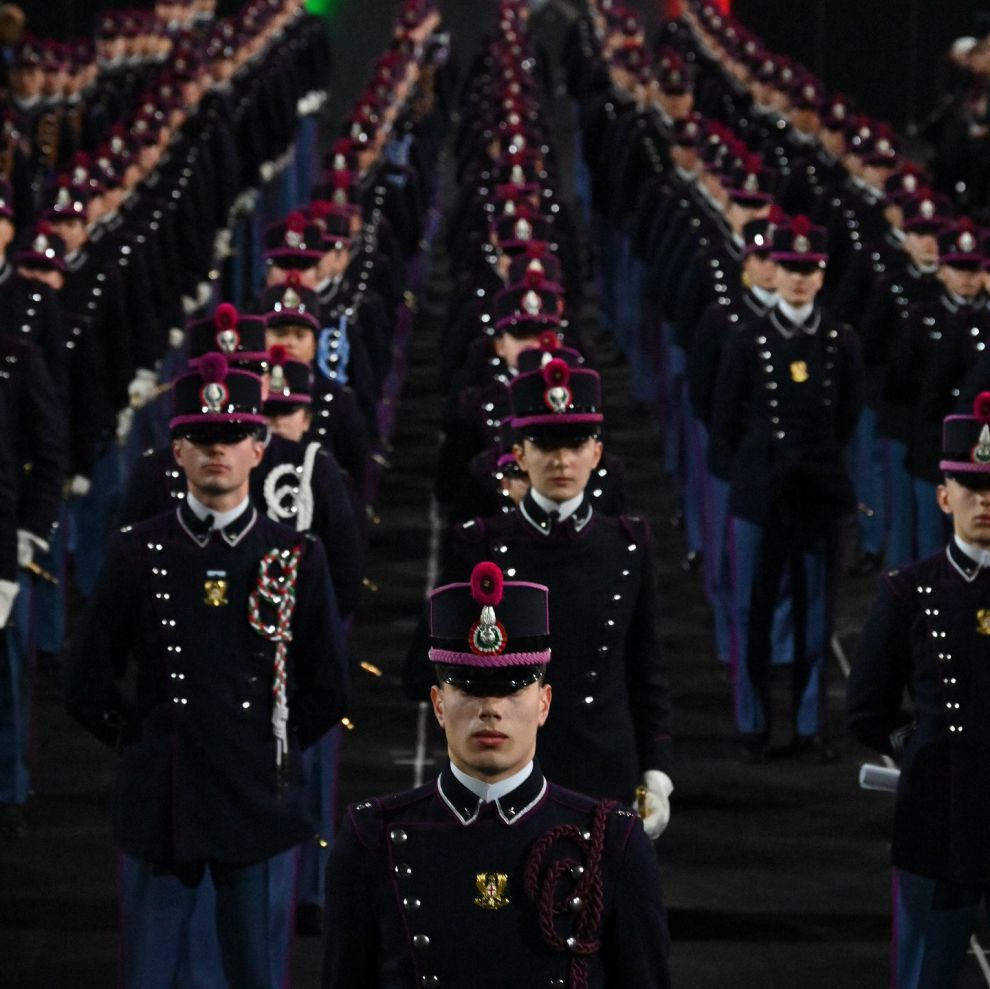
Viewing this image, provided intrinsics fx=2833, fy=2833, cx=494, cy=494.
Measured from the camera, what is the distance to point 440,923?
419cm

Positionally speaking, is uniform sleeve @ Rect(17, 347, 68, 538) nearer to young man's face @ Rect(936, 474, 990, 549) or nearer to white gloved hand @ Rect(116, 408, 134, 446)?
white gloved hand @ Rect(116, 408, 134, 446)

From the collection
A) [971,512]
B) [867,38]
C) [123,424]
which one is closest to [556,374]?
[971,512]

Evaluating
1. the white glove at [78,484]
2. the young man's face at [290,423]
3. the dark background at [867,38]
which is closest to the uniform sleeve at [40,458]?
the young man's face at [290,423]

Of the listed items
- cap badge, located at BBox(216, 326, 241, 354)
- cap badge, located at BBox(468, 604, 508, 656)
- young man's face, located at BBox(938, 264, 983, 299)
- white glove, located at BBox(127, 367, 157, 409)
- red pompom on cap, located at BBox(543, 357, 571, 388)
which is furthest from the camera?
white glove, located at BBox(127, 367, 157, 409)

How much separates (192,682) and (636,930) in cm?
192

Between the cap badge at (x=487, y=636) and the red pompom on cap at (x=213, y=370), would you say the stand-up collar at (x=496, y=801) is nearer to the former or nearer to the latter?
the cap badge at (x=487, y=636)

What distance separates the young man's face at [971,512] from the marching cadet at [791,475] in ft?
9.91

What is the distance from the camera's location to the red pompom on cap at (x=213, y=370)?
6137mm

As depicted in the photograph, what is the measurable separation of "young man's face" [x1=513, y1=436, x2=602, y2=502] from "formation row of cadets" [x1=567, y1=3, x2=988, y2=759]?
2.84m

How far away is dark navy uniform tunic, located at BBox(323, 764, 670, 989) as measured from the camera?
4.17 m

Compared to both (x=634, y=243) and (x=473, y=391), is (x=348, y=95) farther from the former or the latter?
(x=473, y=391)

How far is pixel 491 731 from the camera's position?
4188 mm

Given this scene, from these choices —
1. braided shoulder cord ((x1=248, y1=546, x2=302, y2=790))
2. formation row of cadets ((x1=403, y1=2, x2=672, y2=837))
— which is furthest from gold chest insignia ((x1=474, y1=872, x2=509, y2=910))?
braided shoulder cord ((x1=248, y1=546, x2=302, y2=790))

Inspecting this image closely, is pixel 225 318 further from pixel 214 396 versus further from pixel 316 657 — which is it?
pixel 316 657
